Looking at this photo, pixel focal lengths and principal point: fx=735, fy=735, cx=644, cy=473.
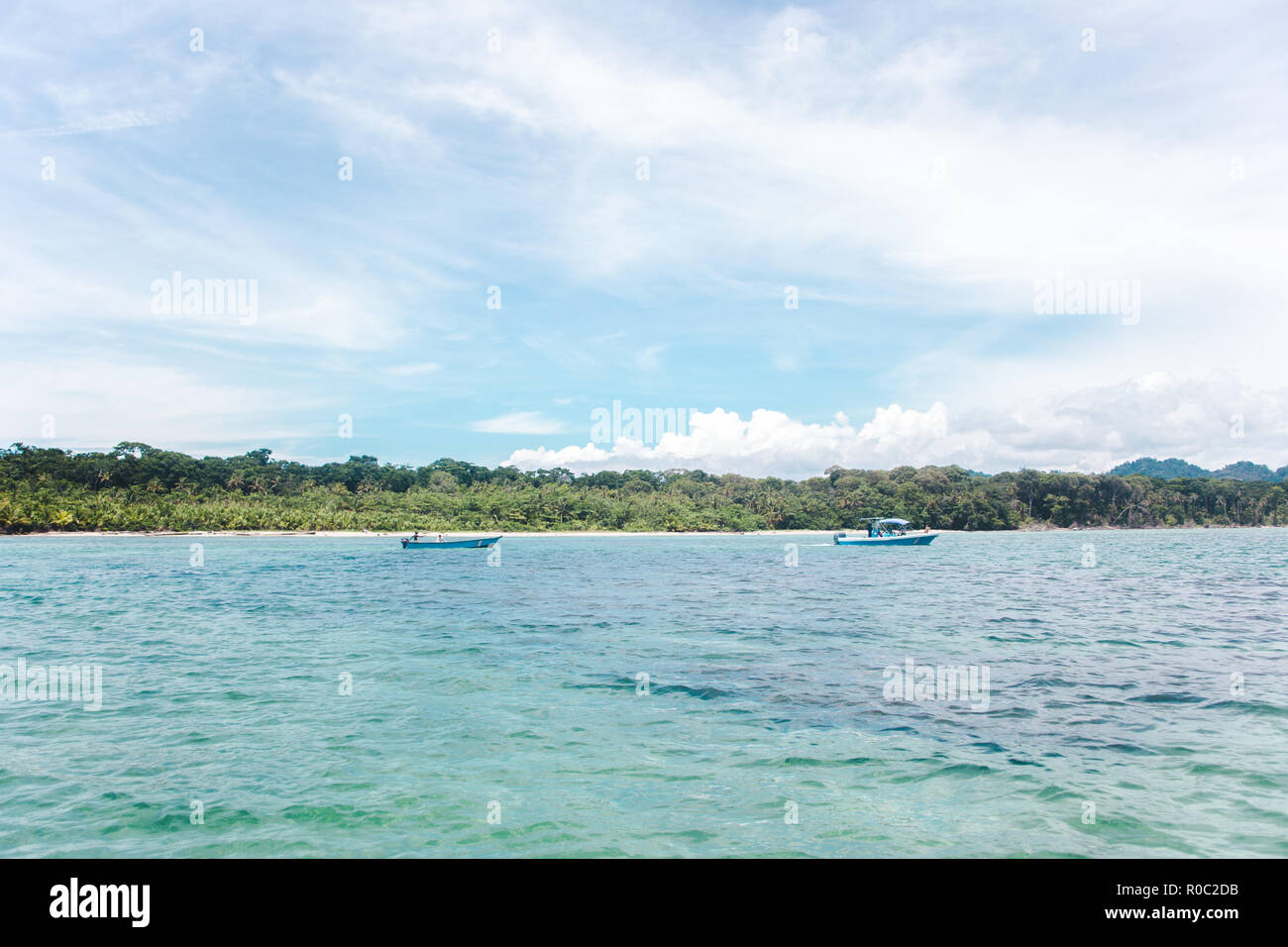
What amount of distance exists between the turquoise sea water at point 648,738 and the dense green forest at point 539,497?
95901 millimetres

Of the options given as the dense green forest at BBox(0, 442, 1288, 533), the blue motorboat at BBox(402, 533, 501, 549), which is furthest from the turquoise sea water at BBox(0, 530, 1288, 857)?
the dense green forest at BBox(0, 442, 1288, 533)

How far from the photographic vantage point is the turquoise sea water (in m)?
8.19

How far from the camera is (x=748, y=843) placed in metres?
7.84

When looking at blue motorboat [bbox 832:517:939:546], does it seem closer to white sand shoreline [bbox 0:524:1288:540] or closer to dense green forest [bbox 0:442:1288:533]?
white sand shoreline [bbox 0:524:1288:540]

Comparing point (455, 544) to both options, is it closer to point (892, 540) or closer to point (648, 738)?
point (892, 540)

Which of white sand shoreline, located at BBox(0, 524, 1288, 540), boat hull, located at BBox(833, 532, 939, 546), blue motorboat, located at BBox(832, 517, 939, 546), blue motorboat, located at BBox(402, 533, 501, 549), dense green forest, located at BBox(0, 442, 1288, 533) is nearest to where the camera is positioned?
blue motorboat, located at BBox(402, 533, 501, 549)

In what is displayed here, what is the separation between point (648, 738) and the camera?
38.1 ft

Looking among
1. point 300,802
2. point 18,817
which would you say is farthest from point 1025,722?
point 18,817

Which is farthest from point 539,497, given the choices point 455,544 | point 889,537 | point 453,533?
point 889,537

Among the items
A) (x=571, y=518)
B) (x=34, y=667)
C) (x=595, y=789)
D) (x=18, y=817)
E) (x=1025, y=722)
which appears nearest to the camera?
(x=18, y=817)

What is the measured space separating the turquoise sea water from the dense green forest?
95901 mm
